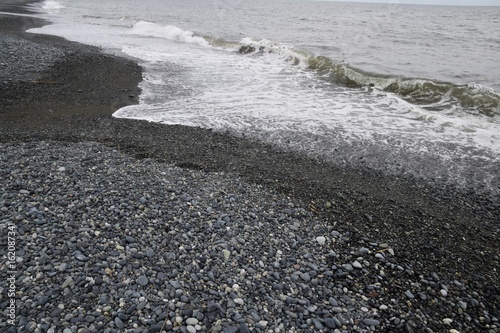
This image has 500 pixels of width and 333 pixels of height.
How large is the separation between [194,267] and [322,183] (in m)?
3.79

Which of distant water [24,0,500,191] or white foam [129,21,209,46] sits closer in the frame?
distant water [24,0,500,191]

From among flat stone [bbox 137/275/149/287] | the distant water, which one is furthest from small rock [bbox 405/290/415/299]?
the distant water

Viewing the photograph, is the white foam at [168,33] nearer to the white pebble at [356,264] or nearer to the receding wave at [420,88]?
the receding wave at [420,88]

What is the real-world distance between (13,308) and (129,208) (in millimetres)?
2057

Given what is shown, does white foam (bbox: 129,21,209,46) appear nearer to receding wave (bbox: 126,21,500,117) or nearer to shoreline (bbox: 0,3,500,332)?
receding wave (bbox: 126,21,500,117)

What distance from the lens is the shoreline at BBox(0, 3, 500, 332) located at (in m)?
5.09

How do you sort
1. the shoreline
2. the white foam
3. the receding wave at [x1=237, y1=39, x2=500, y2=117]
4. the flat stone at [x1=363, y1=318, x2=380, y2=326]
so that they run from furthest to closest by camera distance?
1. the white foam
2. the receding wave at [x1=237, y1=39, x2=500, y2=117]
3. the shoreline
4. the flat stone at [x1=363, y1=318, x2=380, y2=326]

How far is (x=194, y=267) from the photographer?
14.2ft

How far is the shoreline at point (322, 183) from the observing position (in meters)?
5.09

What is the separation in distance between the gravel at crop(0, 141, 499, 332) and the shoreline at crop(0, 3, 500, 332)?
18cm

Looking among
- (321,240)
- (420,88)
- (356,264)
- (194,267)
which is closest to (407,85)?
(420,88)

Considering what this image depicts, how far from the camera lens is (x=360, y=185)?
7215 millimetres

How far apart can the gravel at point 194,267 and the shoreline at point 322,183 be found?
0.61ft

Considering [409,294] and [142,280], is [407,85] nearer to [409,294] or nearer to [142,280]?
[409,294]
